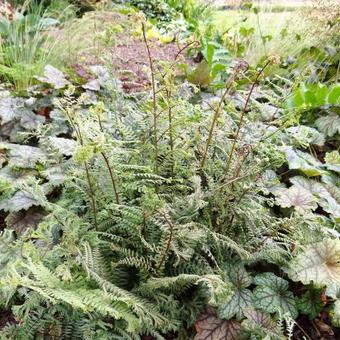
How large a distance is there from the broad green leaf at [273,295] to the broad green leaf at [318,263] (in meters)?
0.07

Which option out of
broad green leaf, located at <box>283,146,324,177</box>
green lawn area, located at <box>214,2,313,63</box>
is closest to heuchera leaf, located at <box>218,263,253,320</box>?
broad green leaf, located at <box>283,146,324,177</box>

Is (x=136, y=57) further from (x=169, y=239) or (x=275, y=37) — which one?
(x=169, y=239)

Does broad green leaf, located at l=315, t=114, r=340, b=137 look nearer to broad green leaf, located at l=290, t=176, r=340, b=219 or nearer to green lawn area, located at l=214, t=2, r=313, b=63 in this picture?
broad green leaf, located at l=290, t=176, r=340, b=219

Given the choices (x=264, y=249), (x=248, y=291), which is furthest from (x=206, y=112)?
(x=248, y=291)

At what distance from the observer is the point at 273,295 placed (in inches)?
56.4

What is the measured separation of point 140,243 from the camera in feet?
4.74

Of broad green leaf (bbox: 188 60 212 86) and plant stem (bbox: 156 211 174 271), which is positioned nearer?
plant stem (bbox: 156 211 174 271)

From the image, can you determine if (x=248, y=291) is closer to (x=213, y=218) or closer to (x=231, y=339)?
(x=231, y=339)

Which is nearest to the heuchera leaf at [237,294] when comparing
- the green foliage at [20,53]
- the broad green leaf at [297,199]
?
the broad green leaf at [297,199]

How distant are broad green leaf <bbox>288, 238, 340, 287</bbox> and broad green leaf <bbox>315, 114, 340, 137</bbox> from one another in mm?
1043

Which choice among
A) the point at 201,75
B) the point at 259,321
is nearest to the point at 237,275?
the point at 259,321

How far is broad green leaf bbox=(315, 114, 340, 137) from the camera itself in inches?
91.5

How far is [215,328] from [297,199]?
612 mm

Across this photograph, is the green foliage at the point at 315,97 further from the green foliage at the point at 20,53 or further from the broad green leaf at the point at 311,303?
the green foliage at the point at 20,53
